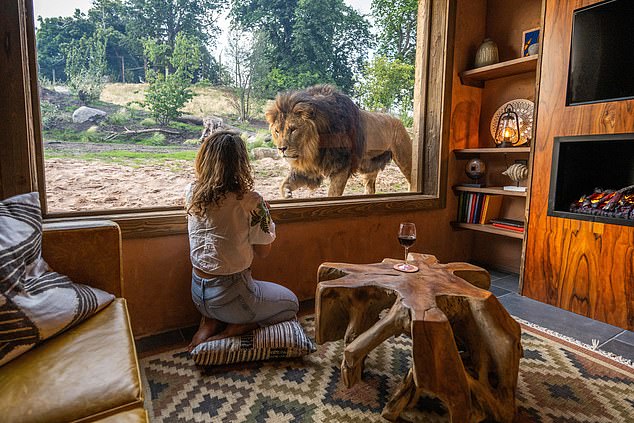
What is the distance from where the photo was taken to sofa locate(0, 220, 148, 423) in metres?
0.86

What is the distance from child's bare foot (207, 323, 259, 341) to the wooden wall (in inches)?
78.2

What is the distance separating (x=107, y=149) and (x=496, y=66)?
2728mm

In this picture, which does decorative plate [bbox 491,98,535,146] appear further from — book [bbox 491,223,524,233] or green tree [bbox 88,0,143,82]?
green tree [bbox 88,0,143,82]

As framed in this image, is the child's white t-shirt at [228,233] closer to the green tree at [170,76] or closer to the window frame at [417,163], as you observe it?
the window frame at [417,163]

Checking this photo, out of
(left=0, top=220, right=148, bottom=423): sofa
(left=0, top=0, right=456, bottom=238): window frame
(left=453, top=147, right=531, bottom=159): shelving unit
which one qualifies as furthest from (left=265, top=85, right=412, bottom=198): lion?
(left=0, top=220, right=148, bottom=423): sofa

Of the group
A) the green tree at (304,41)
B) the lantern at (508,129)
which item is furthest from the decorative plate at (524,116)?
the green tree at (304,41)

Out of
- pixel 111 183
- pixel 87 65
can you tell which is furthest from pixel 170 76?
pixel 111 183

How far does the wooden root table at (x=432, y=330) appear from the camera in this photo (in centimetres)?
120

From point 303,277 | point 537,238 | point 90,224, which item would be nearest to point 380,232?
point 303,277

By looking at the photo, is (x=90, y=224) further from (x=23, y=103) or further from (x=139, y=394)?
(x=139, y=394)

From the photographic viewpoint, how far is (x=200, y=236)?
72.1 inches

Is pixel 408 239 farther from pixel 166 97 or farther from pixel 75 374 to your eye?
pixel 166 97

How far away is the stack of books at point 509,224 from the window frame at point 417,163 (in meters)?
0.45

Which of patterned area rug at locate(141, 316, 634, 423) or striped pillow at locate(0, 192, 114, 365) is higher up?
striped pillow at locate(0, 192, 114, 365)
